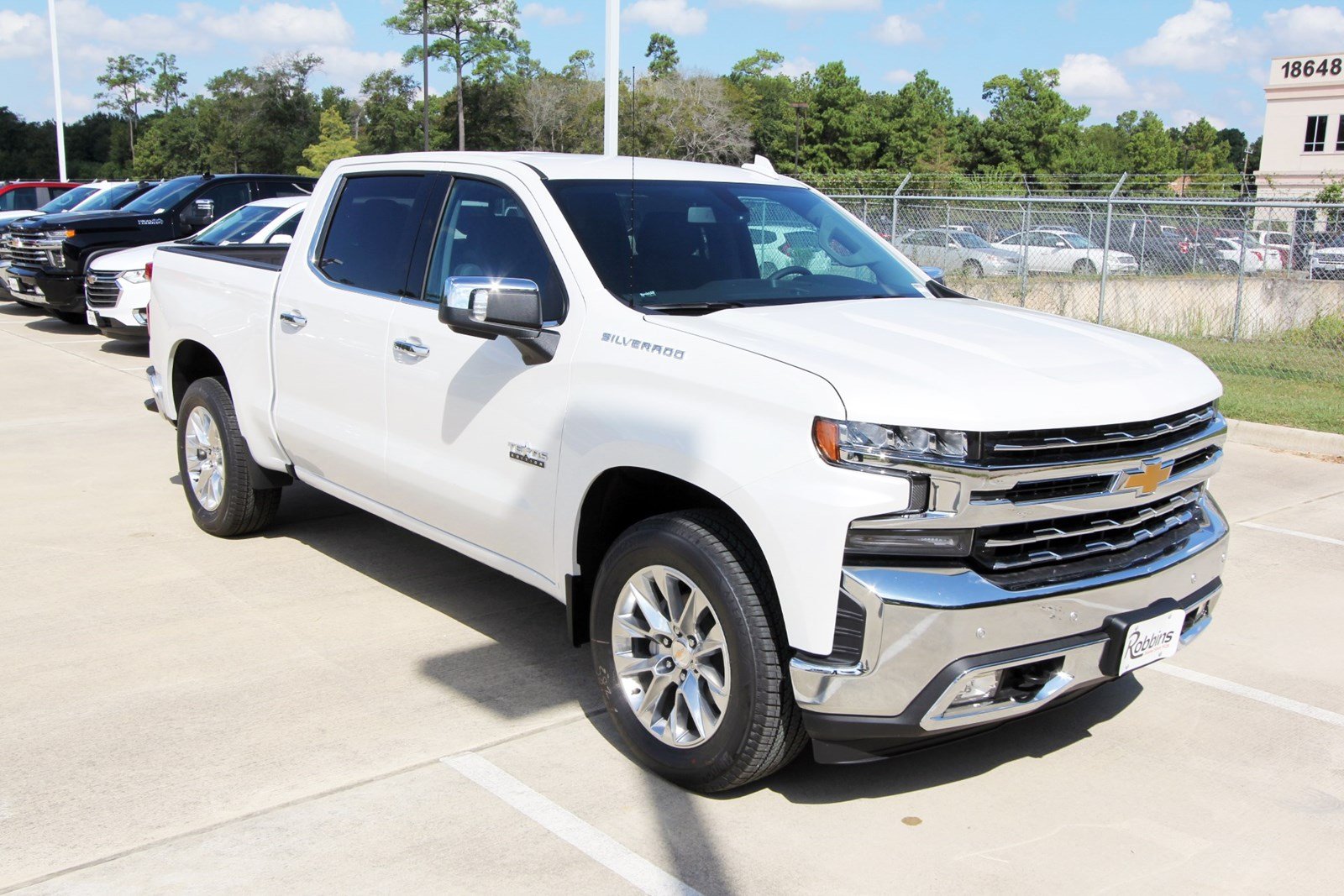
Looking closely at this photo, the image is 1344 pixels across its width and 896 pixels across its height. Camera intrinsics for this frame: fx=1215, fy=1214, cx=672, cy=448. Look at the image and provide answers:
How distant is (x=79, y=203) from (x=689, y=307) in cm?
1967

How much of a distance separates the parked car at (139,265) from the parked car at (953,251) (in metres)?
10.2

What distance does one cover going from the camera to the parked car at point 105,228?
15.3 m

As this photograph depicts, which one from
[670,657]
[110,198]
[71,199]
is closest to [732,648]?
[670,657]

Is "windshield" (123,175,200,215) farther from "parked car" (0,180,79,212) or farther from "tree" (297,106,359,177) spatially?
"tree" (297,106,359,177)

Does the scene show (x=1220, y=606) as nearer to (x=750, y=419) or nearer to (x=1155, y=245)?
(x=750, y=419)

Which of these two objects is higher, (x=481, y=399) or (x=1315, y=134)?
(x=1315, y=134)

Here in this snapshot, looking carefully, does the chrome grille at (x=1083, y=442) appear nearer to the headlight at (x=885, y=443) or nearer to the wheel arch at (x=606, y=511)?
the headlight at (x=885, y=443)

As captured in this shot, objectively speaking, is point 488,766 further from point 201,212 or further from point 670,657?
point 201,212

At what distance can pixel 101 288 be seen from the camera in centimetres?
1393

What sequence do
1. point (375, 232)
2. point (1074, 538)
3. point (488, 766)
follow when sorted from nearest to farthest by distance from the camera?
1. point (1074, 538)
2. point (488, 766)
3. point (375, 232)

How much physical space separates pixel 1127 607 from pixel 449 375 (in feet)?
8.26

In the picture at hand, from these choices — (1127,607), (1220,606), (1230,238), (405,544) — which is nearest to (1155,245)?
(1230,238)

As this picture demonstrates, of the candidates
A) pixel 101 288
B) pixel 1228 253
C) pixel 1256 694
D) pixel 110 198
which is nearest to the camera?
pixel 1256 694

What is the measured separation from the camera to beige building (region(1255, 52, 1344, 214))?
67062 millimetres
